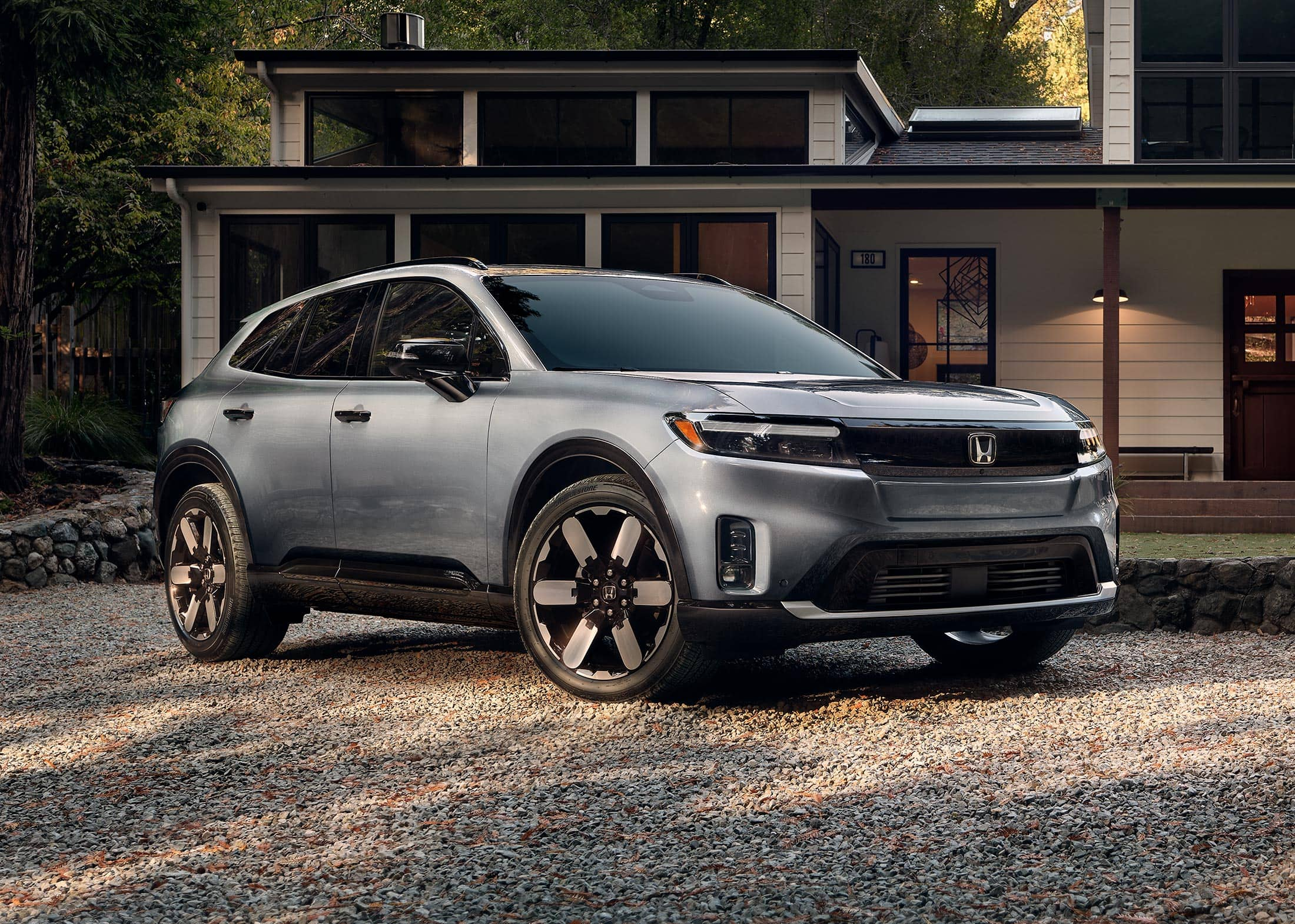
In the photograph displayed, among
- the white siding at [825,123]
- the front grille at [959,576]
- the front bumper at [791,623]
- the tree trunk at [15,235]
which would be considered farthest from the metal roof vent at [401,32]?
the front bumper at [791,623]

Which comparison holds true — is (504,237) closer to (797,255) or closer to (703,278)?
(797,255)

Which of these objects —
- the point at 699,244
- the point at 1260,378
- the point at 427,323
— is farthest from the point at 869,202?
the point at 427,323

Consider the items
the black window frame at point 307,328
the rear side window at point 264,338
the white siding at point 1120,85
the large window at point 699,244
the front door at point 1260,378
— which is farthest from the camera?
the front door at point 1260,378

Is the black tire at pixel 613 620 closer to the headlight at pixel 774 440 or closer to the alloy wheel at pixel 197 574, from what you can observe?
the headlight at pixel 774 440

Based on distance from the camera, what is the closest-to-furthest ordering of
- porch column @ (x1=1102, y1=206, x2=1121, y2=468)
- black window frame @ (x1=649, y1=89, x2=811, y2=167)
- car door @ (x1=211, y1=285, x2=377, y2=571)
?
car door @ (x1=211, y1=285, x2=377, y2=571), porch column @ (x1=1102, y1=206, x2=1121, y2=468), black window frame @ (x1=649, y1=89, x2=811, y2=167)

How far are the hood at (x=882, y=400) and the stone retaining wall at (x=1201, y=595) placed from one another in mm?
3278

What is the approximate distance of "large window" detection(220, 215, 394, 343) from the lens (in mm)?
16719

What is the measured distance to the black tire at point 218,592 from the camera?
647 cm

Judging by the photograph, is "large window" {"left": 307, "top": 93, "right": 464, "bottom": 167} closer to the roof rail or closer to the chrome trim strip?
the roof rail

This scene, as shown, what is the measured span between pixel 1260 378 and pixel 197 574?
1458cm

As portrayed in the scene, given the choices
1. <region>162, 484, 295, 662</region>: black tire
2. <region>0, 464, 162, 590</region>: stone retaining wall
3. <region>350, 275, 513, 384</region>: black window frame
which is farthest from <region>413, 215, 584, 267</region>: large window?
<region>350, 275, 513, 384</region>: black window frame

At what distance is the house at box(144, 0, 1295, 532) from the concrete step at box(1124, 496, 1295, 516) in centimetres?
119

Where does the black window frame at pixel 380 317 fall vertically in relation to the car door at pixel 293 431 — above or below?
above

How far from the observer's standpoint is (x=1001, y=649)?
20.1 feet
